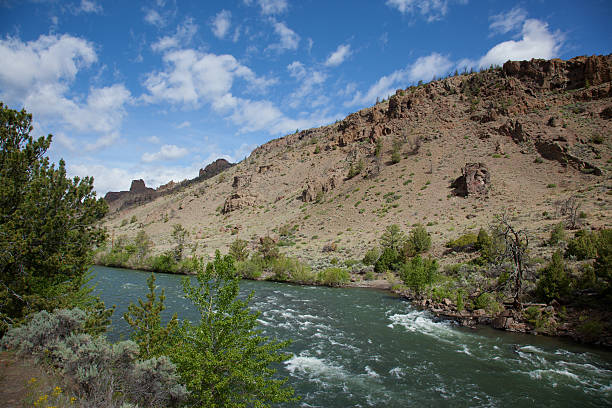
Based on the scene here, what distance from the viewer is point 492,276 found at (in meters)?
21.2

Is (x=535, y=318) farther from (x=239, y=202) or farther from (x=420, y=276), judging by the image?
(x=239, y=202)

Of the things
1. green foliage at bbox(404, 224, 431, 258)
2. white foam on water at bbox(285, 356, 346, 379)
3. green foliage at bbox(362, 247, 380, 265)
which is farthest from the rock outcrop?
white foam on water at bbox(285, 356, 346, 379)

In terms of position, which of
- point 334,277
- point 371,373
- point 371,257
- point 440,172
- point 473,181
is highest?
point 440,172

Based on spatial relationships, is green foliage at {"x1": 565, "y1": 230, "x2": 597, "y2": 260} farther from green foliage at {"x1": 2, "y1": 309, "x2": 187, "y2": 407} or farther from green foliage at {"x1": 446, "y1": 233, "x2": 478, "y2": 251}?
green foliage at {"x1": 2, "y1": 309, "x2": 187, "y2": 407}

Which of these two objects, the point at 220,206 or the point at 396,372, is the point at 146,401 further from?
the point at 220,206

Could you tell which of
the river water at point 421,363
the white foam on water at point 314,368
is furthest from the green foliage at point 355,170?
the white foam on water at point 314,368

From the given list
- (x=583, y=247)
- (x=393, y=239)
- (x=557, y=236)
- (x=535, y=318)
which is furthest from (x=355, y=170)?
(x=535, y=318)

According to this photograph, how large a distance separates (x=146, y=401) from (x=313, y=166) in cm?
6349

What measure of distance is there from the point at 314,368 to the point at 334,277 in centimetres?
1693

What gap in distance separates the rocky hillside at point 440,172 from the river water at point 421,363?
13539 mm

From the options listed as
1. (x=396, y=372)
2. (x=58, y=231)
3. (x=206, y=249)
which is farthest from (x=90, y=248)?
(x=206, y=249)

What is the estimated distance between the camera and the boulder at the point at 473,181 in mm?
39188

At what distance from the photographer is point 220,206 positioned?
6581cm

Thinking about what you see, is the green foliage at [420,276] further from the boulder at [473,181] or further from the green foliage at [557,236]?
the boulder at [473,181]
